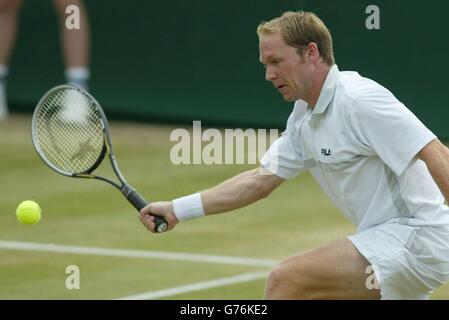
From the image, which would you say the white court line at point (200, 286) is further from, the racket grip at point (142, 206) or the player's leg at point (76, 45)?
the player's leg at point (76, 45)

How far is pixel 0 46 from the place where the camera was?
1341 cm

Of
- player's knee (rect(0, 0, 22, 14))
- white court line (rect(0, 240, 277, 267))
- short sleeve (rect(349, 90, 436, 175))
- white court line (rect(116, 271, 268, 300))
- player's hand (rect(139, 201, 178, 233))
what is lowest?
white court line (rect(116, 271, 268, 300))

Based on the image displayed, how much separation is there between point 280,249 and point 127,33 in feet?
16.0

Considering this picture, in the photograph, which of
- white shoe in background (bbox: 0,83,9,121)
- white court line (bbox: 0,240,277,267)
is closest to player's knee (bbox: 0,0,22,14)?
white shoe in background (bbox: 0,83,9,121)

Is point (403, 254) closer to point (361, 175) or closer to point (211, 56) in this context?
point (361, 175)

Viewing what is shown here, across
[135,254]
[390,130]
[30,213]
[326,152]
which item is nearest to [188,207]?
[326,152]

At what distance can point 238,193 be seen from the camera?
6.06 meters

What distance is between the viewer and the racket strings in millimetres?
6473

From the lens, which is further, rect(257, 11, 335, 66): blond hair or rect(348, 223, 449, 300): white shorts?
rect(257, 11, 335, 66): blond hair

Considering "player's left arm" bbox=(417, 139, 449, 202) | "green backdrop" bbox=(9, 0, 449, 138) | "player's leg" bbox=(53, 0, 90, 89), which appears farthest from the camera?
"player's leg" bbox=(53, 0, 90, 89)

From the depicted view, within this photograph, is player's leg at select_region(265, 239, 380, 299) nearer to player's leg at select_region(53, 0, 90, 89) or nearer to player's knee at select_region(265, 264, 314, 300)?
player's knee at select_region(265, 264, 314, 300)

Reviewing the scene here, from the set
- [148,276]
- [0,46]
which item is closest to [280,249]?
[148,276]

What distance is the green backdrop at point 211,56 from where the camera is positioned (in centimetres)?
1177
